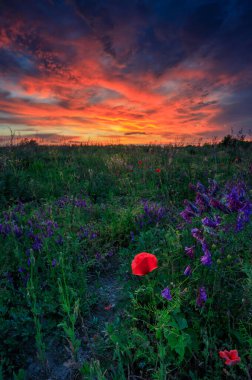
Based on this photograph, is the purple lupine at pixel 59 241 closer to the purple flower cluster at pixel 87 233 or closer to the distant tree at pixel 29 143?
the purple flower cluster at pixel 87 233

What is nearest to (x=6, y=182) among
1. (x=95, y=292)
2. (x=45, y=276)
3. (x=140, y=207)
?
(x=140, y=207)

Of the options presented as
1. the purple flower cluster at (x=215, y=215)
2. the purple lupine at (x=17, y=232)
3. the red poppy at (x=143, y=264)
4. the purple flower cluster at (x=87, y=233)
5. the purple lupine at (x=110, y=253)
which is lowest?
the purple lupine at (x=110, y=253)

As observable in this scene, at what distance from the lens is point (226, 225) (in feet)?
7.16

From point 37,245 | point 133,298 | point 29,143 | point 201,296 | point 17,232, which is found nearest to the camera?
point 201,296

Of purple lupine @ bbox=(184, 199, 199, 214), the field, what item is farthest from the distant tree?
purple lupine @ bbox=(184, 199, 199, 214)

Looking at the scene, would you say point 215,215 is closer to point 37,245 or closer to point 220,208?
point 220,208

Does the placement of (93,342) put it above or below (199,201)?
below

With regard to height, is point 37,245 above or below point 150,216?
below

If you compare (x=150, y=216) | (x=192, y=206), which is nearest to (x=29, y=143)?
(x=150, y=216)

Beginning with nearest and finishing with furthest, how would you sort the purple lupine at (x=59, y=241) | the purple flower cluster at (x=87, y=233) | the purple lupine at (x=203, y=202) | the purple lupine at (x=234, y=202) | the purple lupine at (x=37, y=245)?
the purple lupine at (x=234, y=202), the purple lupine at (x=203, y=202), the purple lupine at (x=37, y=245), the purple lupine at (x=59, y=241), the purple flower cluster at (x=87, y=233)

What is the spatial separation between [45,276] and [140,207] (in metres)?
1.90

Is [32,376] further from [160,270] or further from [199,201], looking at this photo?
[199,201]

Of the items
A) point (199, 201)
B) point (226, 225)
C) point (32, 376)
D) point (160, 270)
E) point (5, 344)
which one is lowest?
point (32, 376)

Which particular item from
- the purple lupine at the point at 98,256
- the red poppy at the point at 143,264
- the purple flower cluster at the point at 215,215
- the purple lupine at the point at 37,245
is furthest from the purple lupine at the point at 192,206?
the purple lupine at the point at 37,245
